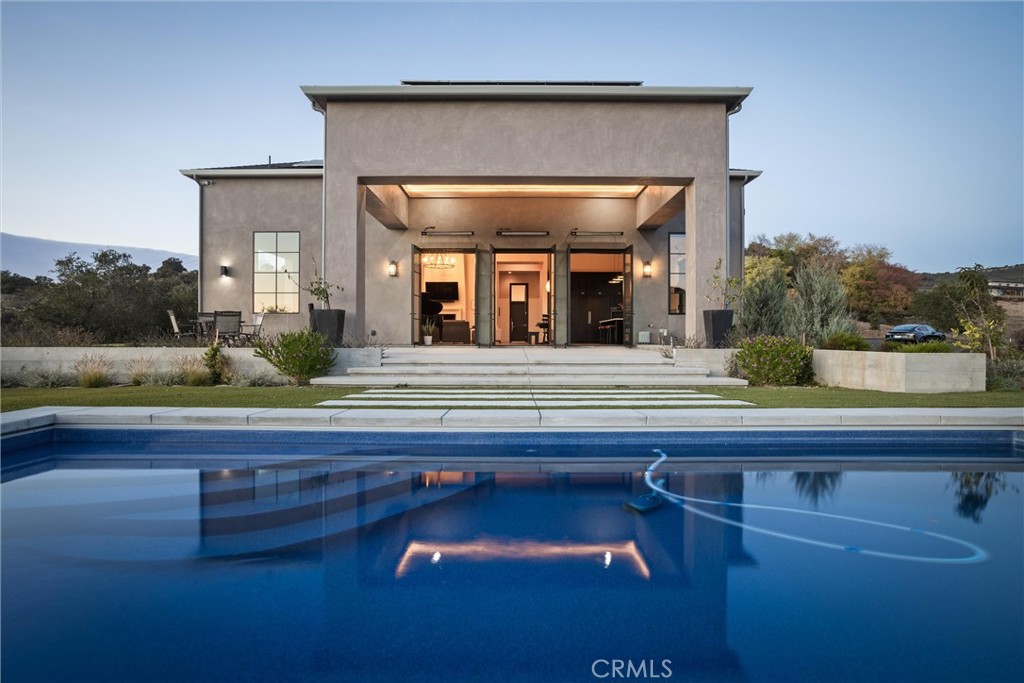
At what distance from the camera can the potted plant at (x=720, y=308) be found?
32.3 feet

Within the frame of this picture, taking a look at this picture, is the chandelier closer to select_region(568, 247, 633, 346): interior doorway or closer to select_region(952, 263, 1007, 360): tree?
select_region(568, 247, 633, 346): interior doorway

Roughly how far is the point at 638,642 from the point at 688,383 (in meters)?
6.96

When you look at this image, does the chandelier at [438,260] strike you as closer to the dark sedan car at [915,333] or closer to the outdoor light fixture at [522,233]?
the outdoor light fixture at [522,233]

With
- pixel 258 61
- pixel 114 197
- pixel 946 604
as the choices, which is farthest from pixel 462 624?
pixel 114 197

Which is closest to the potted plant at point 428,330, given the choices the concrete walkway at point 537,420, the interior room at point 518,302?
the interior room at point 518,302

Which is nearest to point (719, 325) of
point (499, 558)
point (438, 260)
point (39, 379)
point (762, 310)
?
point (762, 310)

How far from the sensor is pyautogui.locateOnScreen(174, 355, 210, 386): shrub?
28.3 feet

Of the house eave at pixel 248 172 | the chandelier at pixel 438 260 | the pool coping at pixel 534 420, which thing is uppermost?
the house eave at pixel 248 172

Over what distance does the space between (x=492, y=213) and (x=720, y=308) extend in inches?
279

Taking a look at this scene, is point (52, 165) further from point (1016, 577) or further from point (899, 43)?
point (899, 43)

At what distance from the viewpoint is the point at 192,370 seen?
8.72 metres

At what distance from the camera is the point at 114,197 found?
1848 centimetres

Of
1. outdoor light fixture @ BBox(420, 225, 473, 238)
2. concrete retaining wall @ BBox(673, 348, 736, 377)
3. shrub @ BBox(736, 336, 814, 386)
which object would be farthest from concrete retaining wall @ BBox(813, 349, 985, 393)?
outdoor light fixture @ BBox(420, 225, 473, 238)

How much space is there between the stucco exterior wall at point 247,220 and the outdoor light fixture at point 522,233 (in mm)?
5166
